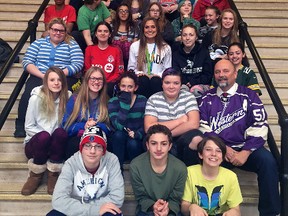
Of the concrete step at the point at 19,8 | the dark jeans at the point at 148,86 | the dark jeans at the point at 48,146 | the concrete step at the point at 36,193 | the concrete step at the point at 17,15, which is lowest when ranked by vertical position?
the concrete step at the point at 36,193

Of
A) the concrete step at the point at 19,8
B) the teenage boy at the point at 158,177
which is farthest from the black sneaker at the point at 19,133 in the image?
the concrete step at the point at 19,8

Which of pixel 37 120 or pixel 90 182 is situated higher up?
pixel 37 120

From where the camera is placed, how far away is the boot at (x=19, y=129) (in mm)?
3670

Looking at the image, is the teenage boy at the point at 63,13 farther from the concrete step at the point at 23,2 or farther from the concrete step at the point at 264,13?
the concrete step at the point at 264,13

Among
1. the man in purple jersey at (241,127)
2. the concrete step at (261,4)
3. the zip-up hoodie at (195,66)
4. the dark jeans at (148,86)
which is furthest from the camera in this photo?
the concrete step at (261,4)

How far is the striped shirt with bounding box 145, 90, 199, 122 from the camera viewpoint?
3400 millimetres

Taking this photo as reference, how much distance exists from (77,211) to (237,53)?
2.03 meters

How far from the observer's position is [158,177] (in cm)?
294

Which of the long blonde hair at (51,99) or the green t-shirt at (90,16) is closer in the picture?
the long blonde hair at (51,99)

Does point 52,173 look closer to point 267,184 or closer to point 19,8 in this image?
point 267,184

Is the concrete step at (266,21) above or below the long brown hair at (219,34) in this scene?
above

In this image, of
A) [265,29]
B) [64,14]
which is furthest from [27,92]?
[265,29]

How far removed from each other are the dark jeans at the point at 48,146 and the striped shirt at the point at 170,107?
0.70 metres

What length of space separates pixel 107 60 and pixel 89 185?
1.57 meters
